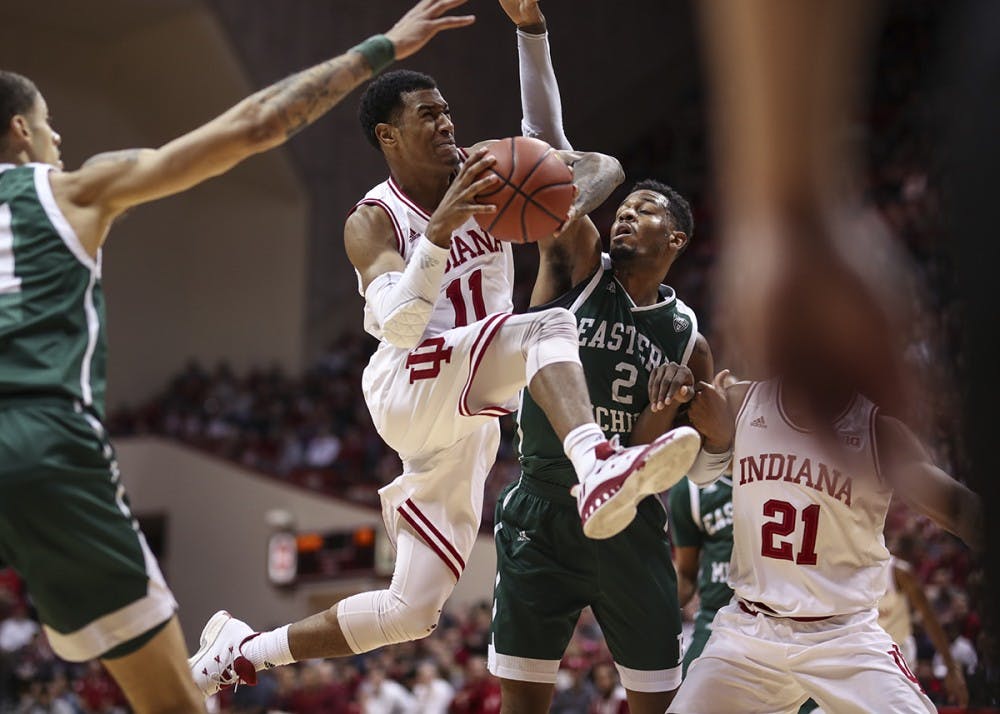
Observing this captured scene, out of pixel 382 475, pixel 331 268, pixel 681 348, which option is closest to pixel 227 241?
pixel 331 268

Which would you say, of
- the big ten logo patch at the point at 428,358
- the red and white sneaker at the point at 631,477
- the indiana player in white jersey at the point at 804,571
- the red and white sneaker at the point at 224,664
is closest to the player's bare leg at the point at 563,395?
the red and white sneaker at the point at 631,477

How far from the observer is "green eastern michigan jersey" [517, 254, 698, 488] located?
197 inches

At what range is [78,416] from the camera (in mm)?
3539

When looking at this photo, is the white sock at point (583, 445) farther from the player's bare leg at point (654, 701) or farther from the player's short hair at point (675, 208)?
the player's short hair at point (675, 208)

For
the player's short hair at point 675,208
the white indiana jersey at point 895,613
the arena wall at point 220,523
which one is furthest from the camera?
the arena wall at point 220,523

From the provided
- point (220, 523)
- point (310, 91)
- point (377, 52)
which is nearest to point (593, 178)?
point (377, 52)

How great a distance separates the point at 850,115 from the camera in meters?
1.16

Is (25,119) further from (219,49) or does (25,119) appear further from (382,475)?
(219,49)

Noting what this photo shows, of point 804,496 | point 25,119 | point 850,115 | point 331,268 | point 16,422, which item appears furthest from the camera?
point 331,268

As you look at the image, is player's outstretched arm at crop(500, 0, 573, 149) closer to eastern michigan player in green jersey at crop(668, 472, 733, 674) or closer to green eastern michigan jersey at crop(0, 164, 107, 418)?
eastern michigan player in green jersey at crop(668, 472, 733, 674)

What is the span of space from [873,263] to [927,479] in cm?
328

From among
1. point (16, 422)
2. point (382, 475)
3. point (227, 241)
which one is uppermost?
point (16, 422)

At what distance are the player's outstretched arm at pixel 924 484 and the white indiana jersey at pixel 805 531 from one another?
0.10m

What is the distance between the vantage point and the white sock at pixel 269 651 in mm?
5055
